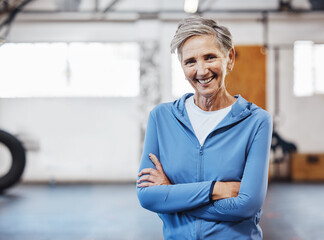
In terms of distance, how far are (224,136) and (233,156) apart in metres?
0.07

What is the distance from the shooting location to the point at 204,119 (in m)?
1.10

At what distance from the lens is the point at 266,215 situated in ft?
12.8

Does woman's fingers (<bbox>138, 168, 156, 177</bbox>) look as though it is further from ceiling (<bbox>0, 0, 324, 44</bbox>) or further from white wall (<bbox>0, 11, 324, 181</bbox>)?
ceiling (<bbox>0, 0, 324, 44</bbox>)

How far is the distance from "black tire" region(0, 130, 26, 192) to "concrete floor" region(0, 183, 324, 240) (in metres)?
0.20

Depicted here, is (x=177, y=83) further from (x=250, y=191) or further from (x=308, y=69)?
(x=250, y=191)

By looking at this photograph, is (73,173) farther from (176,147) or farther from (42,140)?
(176,147)

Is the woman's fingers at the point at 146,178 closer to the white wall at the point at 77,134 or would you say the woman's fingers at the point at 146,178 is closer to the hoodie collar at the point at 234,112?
the hoodie collar at the point at 234,112

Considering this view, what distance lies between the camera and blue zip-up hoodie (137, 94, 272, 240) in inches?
39.4

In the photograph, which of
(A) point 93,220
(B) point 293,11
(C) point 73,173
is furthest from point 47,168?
(B) point 293,11

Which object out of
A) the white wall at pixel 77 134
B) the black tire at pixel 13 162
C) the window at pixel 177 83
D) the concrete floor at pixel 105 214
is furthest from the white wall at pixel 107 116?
the black tire at pixel 13 162

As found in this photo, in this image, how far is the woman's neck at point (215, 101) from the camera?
1090 mm

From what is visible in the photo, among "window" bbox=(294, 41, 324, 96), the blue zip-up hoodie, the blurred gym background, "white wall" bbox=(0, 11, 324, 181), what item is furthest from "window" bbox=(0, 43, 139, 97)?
the blue zip-up hoodie

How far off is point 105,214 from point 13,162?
7.62 feet

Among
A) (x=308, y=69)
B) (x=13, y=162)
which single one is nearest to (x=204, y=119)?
(x=13, y=162)
